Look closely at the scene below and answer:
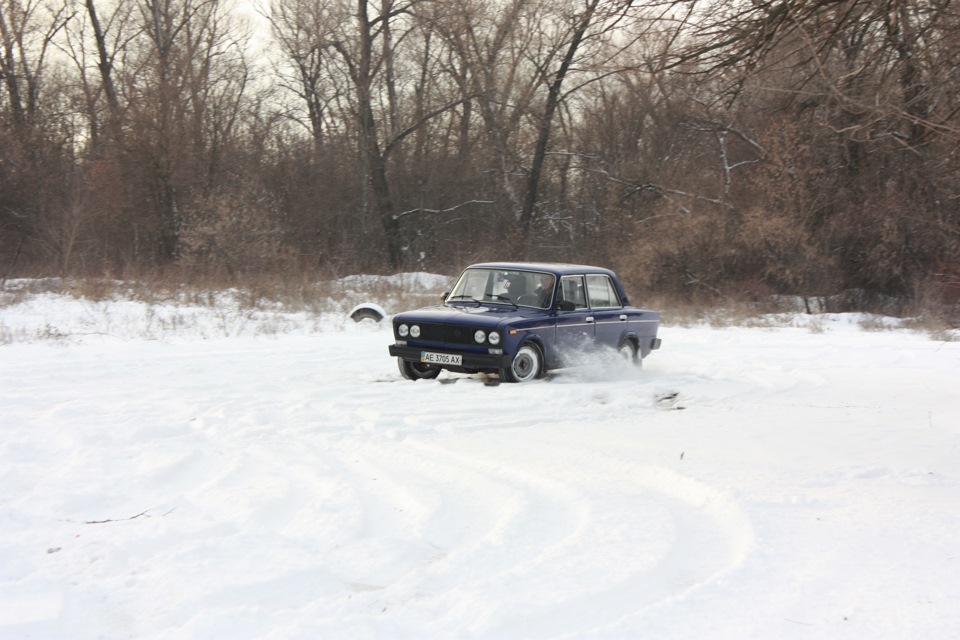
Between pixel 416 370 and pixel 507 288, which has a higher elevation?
pixel 507 288

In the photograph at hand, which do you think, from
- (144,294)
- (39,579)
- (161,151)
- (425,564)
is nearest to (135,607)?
(39,579)

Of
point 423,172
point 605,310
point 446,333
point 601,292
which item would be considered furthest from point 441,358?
point 423,172

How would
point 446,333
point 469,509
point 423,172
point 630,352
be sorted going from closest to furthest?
point 469,509, point 446,333, point 630,352, point 423,172

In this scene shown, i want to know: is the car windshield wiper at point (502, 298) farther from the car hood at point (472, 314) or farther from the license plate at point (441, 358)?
the license plate at point (441, 358)

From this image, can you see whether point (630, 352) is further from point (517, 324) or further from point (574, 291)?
point (517, 324)

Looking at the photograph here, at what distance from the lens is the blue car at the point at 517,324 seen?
418 inches

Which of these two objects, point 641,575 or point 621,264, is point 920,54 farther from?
point 621,264

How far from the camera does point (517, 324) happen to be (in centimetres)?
1068

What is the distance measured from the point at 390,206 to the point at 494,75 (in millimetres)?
6808

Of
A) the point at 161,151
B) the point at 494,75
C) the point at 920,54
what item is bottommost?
the point at 920,54

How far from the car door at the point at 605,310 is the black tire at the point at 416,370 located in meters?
2.47

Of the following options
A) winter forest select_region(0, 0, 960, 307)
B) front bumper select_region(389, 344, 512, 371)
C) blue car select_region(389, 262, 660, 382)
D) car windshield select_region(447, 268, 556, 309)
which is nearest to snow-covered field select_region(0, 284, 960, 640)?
front bumper select_region(389, 344, 512, 371)

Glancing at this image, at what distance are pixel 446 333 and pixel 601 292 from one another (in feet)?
9.81

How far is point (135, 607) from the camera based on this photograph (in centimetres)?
Result: 395
